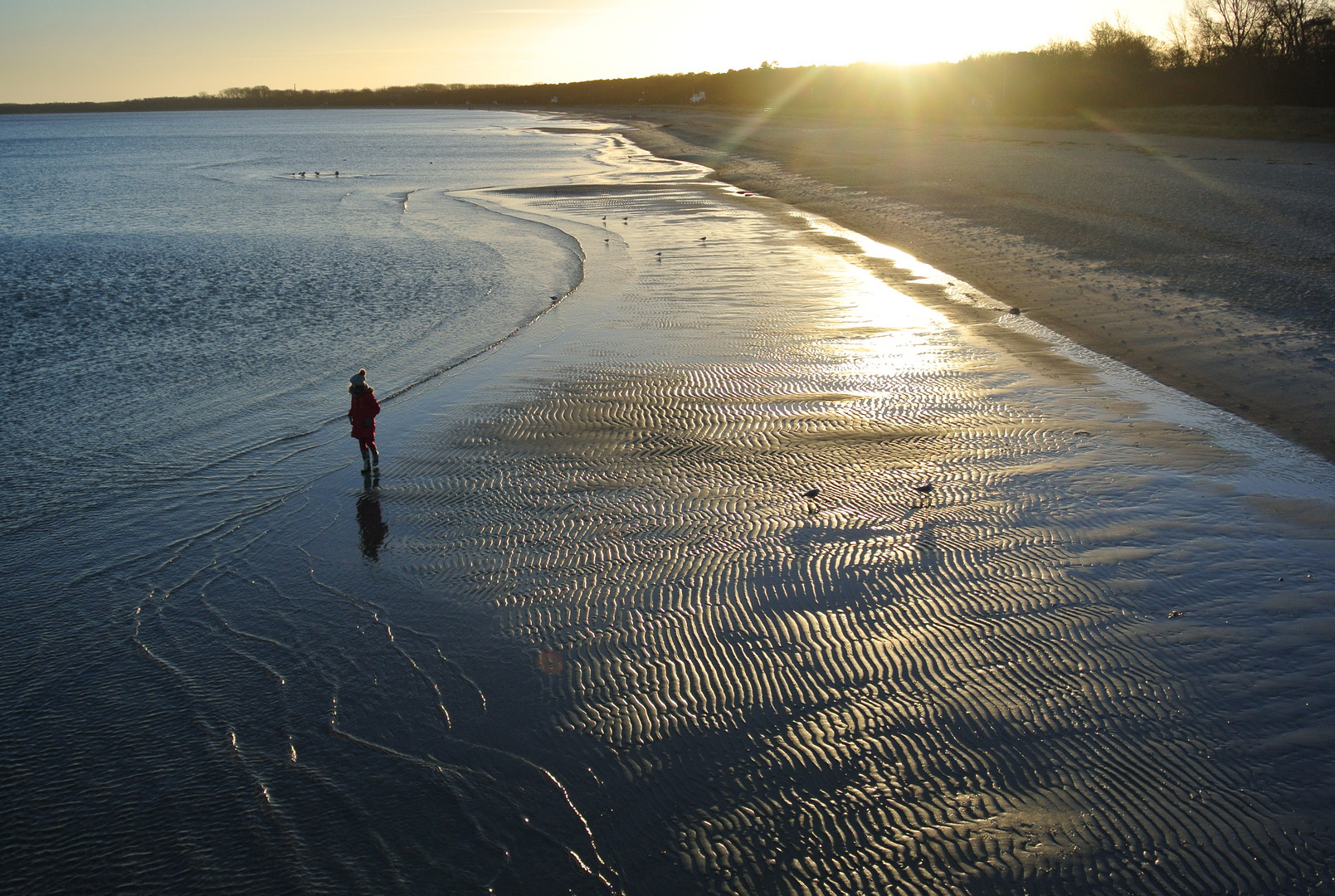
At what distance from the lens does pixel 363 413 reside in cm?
750

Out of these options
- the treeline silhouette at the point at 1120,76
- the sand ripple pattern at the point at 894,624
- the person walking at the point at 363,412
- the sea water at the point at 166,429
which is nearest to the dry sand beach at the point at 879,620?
the sand ripple pattern at the point at 894,624

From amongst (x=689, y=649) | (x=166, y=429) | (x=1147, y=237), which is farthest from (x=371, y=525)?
(x=1147, y=237)

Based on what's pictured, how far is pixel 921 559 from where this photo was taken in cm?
618

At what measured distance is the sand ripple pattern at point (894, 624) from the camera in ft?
12.7

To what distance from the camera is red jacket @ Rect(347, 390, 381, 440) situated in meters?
7.48

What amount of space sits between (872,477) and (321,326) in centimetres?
961

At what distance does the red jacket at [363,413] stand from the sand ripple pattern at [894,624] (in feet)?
1.79

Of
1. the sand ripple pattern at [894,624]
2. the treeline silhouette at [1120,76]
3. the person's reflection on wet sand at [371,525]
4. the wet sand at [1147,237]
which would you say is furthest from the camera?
the treeline silhouette at [1120,76]

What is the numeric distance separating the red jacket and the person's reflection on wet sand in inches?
20.0

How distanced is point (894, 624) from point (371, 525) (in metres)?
3.91

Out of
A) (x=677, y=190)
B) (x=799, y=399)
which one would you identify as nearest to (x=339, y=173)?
(x=677, y=190)

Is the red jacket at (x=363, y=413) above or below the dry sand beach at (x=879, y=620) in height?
above

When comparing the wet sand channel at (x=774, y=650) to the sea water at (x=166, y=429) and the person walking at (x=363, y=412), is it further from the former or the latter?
the person walking at (x=363, y=412)

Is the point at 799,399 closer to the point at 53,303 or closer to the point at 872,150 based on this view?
the point at 53,303
